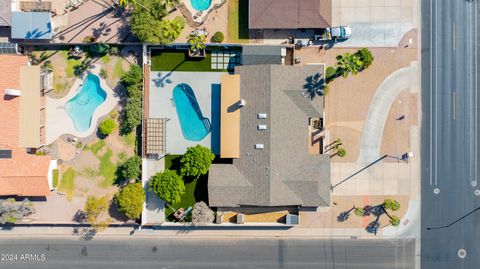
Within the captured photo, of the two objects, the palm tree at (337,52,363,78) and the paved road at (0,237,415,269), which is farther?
the paved road at (0,237,415,269)

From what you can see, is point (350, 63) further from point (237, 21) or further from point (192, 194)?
point (192, 194)

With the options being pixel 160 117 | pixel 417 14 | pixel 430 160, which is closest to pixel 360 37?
pixel 417 14

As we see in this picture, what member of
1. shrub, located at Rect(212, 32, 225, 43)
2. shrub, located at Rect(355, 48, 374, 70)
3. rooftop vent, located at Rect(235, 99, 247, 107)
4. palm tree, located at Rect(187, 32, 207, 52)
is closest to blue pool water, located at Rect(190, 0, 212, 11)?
palm tree, located at Rect(187, 32, 207, 52)

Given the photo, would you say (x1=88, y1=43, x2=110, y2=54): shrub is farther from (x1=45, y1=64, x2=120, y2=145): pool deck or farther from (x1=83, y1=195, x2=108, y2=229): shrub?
(x1=83, y1=195, x2=108, y2=229): shrub

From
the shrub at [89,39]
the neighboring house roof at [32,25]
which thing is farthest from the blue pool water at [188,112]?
the neighboring house roof at [32,25]

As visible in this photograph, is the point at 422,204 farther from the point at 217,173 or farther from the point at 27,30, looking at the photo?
the point at 27,30

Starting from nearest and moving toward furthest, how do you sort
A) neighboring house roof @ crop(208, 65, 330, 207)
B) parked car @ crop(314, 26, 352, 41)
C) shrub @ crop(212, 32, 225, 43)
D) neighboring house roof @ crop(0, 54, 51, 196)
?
neighboring house roof @ crop(0, 54, 51, 196) < neighboring house roof @ crop(208, 65, 330, 207) < parked car @ crop(314, 26, 352, 41) < shrub @ crop(212, 32, 225, 43)

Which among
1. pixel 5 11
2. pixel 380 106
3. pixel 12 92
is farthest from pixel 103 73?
pixel 380 106
